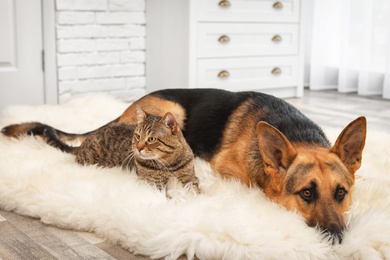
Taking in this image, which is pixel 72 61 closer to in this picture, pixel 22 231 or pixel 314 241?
pixel 22 231

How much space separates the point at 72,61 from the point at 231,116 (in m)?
1.98

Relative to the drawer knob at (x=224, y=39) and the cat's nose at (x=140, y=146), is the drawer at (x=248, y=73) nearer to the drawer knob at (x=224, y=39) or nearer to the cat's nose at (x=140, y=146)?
the drawer knob at (x=224, y=39)

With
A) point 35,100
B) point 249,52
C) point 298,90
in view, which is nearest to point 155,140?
point 35,100

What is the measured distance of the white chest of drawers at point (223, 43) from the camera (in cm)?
423

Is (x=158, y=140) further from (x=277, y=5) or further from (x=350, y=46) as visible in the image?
(x=350, y=46)

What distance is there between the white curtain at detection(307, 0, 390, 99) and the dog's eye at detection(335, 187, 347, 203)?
3142mm

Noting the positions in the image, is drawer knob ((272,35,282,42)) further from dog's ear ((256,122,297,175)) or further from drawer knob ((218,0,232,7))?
dog's ear ((256,122,297,175))

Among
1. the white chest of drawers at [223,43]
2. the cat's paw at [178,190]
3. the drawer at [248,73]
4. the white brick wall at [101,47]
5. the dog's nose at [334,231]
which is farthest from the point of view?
the drawer at [248,73]

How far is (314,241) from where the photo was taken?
1.62 m

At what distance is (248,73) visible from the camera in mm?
4578

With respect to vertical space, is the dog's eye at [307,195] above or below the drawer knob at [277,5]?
below

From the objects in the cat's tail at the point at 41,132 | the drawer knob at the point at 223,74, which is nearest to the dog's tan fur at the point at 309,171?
the cat's tail at the point at 41,132

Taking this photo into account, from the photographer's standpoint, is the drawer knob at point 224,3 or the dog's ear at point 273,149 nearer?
the dog's ear at point 273,149

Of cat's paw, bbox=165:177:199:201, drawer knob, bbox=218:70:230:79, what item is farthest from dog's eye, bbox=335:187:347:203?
drawer knob, bbox=218:70:230:79
